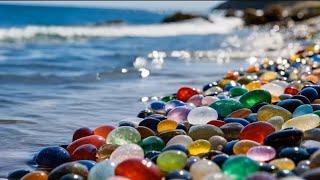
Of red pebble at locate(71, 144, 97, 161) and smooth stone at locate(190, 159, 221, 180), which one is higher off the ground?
smooth stone at locate(190, 159, 221, 180)

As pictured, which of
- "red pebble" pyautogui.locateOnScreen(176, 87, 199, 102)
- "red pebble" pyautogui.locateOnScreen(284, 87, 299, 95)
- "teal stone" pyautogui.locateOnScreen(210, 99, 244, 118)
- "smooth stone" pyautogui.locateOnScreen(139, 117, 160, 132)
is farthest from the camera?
"red pebble" pyautogui.locateOnScreen(176, 87, 199, 102)

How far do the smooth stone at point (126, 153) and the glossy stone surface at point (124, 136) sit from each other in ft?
1.36

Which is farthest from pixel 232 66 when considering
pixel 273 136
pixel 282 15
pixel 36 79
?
pixel 282 15

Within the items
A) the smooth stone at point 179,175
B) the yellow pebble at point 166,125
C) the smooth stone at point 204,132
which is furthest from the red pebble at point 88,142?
the smooth stone at point 179,175

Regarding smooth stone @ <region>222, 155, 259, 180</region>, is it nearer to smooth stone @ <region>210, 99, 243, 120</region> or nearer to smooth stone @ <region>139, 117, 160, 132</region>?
smooth stone @ <region>139, 117, 160, 132</region>

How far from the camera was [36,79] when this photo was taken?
875 cm

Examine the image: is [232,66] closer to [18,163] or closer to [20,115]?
[20,115]

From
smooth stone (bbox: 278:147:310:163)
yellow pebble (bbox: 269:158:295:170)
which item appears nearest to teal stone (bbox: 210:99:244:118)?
smooth stone (bbox: 278:147:310:163)

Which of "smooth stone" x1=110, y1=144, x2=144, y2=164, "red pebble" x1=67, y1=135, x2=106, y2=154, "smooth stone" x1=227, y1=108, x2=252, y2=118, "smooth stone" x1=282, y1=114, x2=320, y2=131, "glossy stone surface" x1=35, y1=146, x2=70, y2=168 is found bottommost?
"glossy stone surface" x1=35, y1=146, x2=70, y2=168

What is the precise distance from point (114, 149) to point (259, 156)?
3.32 feet

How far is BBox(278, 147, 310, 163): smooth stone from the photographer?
3139mm

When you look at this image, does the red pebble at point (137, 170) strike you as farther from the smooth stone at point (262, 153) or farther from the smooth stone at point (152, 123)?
the smooth stone at point (152, 123)

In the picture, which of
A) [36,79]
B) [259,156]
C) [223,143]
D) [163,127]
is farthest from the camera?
[36,79]

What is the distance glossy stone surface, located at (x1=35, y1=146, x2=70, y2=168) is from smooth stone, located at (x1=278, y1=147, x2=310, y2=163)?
4.69 ft
